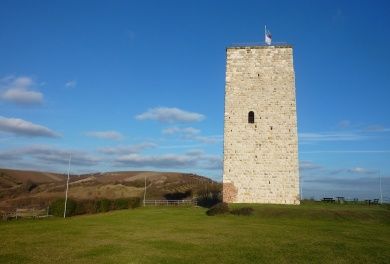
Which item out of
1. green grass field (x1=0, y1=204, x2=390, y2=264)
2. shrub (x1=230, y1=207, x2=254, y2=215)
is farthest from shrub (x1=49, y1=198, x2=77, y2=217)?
shrub (x1=230, y1=207, x2=254, y2=215)

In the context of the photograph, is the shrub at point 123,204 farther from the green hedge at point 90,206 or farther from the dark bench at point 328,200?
the dark bench at point 328,200

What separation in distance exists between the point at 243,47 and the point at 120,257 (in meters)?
23.8

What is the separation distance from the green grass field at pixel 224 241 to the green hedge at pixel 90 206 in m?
17.8

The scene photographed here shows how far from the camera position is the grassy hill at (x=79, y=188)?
58325mm

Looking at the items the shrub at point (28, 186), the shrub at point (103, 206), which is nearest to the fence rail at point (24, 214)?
the shrub at point (103, 206)

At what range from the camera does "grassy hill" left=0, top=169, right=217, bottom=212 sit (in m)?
58.3

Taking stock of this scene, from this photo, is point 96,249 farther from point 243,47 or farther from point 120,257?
point 243,47

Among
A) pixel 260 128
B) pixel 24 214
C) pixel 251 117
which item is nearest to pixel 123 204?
pixel 24 214

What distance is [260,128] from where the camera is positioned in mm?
30906

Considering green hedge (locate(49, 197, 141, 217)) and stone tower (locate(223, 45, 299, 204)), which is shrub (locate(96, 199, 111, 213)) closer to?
green hedge (locate(49, 197, 141, 217))

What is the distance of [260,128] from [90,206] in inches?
837

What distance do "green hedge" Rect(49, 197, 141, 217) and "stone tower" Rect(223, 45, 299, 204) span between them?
14863 millimetres

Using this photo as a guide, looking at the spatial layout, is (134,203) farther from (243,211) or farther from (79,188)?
(79,188)

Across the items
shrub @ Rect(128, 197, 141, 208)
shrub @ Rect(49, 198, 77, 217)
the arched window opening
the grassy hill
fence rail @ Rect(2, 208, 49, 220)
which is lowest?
fence rail @ Rect(2, 208, 49, 220)
